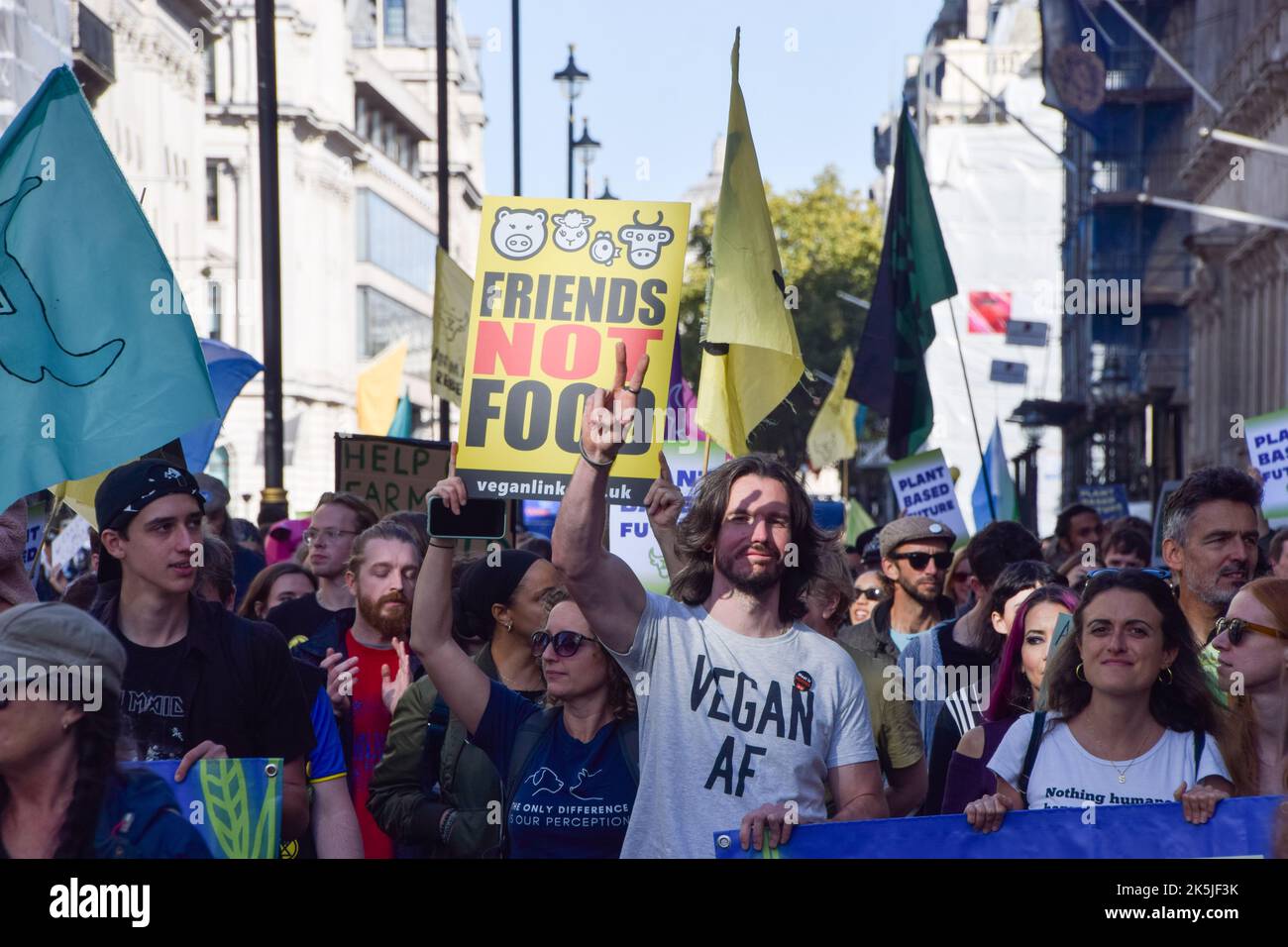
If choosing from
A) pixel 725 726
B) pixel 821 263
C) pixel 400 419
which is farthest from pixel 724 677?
pixel 821 263

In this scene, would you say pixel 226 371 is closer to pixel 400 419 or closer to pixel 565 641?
pixel 565 641

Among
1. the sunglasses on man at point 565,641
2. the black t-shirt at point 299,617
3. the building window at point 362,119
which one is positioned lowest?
the black t-shirt at point 299,617

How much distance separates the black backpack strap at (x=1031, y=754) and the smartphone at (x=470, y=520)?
1.48m

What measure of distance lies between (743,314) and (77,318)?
212 centimetres

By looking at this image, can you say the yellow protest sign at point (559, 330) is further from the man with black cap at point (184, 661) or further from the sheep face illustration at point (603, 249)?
the man with black cap at point (184, 661)

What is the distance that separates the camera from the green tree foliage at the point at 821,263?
66.6 meters

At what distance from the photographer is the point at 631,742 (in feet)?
16.5

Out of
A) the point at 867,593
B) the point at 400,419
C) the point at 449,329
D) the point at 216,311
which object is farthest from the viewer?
the point at 216,311

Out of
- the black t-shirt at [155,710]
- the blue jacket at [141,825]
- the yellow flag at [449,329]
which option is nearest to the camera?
the blue jacket at [141,825]

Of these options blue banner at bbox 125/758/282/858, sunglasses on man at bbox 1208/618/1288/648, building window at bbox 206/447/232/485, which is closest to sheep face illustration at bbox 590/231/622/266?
sunglasses on man at bbox 1208/618/1288/648

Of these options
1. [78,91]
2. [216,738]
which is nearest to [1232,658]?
[216,738]

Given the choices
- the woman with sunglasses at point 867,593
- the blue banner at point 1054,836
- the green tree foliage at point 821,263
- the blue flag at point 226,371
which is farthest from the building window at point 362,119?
the blue banner at point 1054,836
